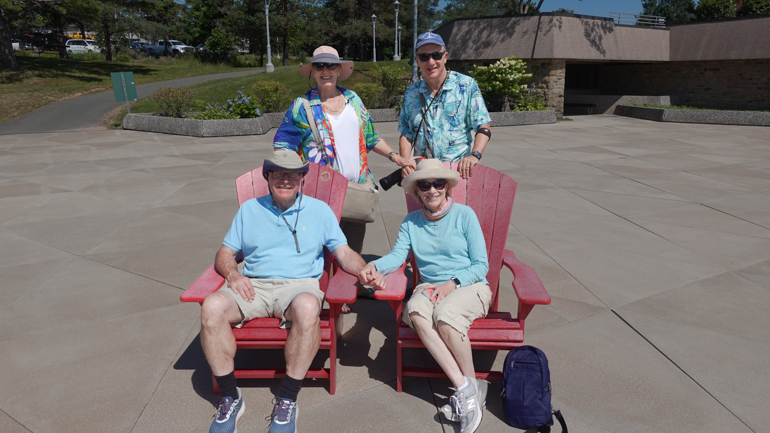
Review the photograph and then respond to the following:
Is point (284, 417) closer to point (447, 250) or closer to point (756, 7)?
point (447, 250)

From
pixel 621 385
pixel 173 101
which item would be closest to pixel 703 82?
pixel 173 101

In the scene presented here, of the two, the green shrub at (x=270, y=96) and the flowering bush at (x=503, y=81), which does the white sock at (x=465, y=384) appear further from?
the flowering bush at (x=503, y=81)

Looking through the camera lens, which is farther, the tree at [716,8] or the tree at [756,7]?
the tree at [716,8]

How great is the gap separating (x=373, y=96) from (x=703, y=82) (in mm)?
13603

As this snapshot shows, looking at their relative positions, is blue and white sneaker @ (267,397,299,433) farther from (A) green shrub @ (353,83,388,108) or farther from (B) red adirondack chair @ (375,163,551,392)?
(A) green shrub @ (353,83,388,108)

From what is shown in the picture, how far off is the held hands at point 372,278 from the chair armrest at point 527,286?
74 centimetres

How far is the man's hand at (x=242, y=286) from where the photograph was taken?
2.84 m

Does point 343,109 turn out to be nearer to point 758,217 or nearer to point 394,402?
point 394,402

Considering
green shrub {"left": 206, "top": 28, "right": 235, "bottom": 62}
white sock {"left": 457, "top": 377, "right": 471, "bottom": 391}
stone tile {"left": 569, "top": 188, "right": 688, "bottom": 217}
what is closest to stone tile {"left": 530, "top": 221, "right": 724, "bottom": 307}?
stone tile {"left": 569, "top": 188, "right": 688, "bottom": 217}

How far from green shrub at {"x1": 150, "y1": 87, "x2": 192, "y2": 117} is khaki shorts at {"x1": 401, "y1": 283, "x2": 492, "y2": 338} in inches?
510

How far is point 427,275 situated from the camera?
3.07 metres

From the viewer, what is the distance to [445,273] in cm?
303

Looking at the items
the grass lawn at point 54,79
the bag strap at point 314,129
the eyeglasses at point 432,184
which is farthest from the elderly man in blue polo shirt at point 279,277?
the grass lawn at point 54,79

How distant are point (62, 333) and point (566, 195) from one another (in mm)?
6221
